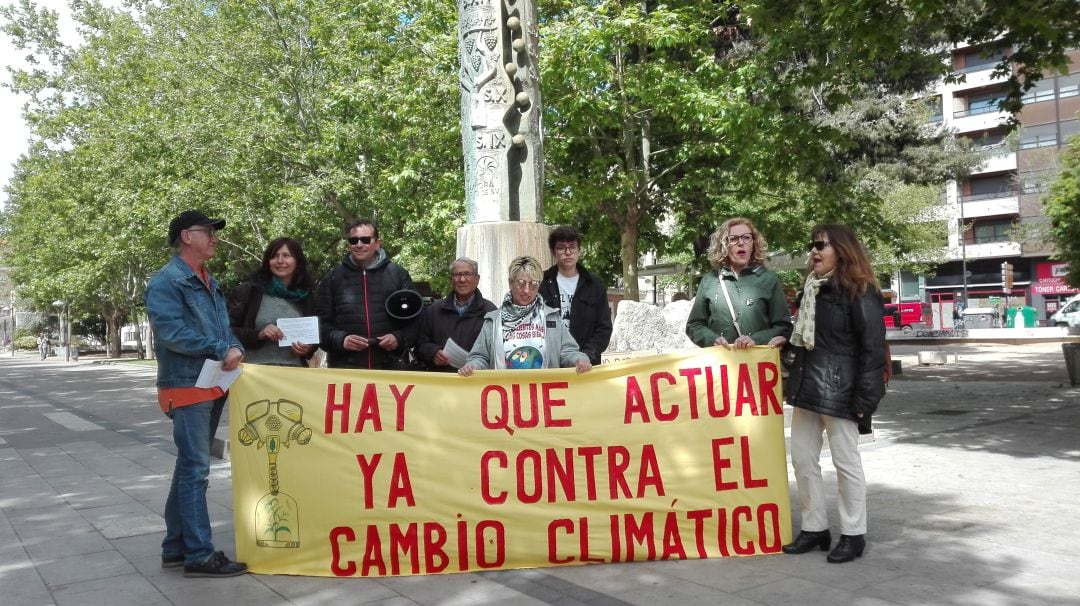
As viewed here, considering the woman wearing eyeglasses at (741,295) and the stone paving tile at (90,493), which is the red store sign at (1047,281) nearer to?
the woman wearing eyeglasses at (741,295)

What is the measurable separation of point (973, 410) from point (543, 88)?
8.98 meters

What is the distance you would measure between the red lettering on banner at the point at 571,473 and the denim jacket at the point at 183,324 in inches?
60.8

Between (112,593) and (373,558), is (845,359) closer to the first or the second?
(373,558)

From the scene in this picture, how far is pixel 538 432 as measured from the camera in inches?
195

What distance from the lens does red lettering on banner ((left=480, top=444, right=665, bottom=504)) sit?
4883 mm

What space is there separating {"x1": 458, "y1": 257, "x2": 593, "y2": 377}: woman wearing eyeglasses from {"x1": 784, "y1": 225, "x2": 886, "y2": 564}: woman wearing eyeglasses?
1289 millimetres

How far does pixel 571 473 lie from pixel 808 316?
1.58 meters

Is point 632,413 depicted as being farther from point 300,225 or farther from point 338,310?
point 300,225

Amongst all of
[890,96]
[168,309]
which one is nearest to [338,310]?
[168,309]

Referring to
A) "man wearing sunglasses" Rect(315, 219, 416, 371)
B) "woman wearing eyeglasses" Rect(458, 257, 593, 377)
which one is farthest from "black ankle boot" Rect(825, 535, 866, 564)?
"man wearing sunglasses" Rect(315, 219, 416, 371)

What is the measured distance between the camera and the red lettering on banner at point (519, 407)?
16.2 feet

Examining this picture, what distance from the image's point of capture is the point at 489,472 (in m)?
4.89

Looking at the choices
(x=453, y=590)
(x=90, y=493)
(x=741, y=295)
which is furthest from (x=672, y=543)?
(x=90, y=493)

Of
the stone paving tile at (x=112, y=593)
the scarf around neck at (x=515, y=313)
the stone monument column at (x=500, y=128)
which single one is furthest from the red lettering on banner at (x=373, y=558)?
the stone monument column at (x=500, y=128)
